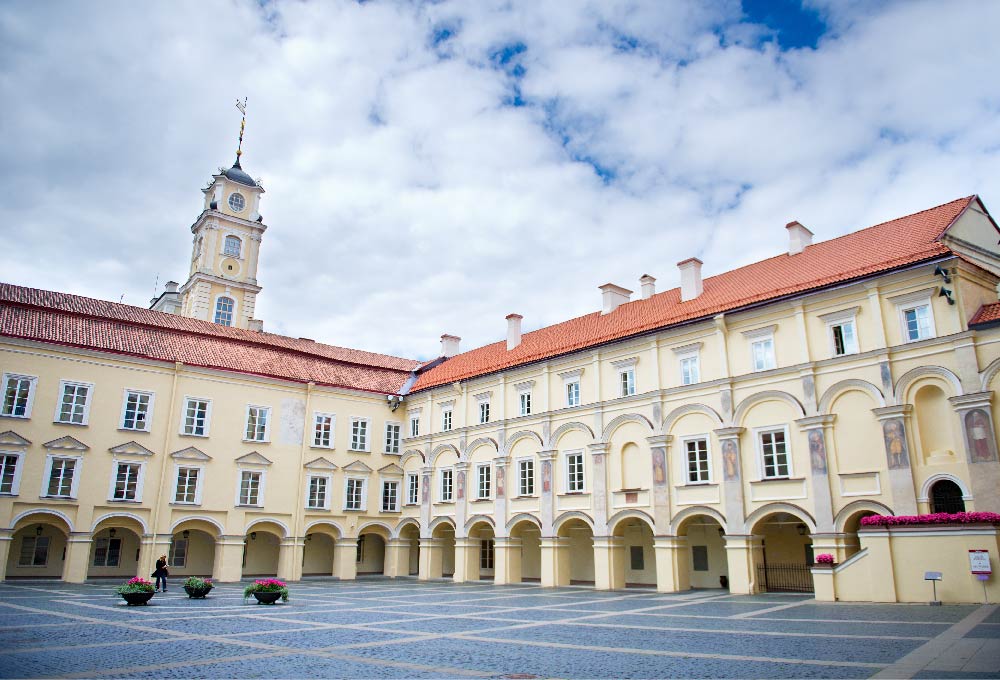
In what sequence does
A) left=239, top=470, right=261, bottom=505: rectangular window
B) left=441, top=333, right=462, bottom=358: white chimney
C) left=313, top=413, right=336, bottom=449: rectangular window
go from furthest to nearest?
1. left=441, top=333, right=462, bottom=358: white chimney
2. left=313, top=413, right=336, bottom=449: rectangular window
3. left=239, top=470, right=261, bottom=505: rectangular window

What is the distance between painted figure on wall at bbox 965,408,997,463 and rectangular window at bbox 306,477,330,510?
29401 millimetres

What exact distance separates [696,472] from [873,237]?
11086 millimetres

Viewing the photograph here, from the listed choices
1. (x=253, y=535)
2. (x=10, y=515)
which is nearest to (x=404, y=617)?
(x=10, y=515)

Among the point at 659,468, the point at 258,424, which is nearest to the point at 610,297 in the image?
the point at 659,468

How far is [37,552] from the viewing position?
3331 cm

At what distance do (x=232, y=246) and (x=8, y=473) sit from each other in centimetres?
2925

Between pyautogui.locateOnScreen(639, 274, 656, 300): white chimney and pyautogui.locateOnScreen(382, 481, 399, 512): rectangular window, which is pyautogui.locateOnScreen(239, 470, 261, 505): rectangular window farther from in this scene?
pyautogui.locateOnScreen(639, 274, 656, 300): white chimney

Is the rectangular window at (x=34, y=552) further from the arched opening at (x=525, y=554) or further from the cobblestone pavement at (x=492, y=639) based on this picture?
the arched opening at (x=525, y=554)

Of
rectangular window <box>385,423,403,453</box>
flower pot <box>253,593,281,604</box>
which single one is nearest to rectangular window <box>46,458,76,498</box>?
flower pot <box>253,593,281,604</box>

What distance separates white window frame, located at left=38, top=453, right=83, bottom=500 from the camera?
30.7 metres

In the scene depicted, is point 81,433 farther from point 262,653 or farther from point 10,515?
point 262,653

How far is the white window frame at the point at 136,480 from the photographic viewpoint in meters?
32.2

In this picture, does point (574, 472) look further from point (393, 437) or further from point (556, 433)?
point (393, 437)

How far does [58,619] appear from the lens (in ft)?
55.7
